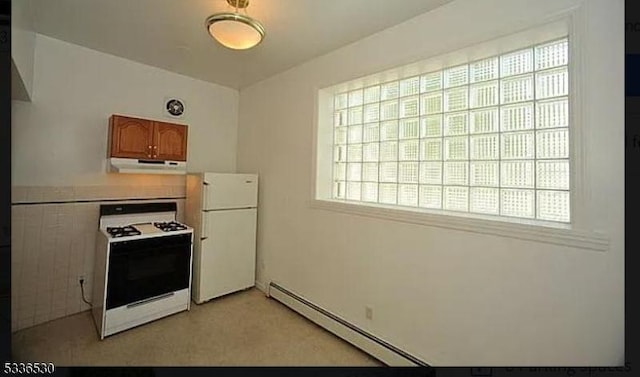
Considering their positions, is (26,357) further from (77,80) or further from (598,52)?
(598,52)

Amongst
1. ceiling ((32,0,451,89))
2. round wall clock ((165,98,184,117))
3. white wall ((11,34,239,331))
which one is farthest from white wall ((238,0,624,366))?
white wall ((11,34,239,331))

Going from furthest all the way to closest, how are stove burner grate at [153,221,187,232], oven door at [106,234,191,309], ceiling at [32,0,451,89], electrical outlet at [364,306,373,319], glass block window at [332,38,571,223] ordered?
stove burner grate at [153,221,187,232] → oven door at [106,234,191,309] → electrical outlet at [364,306,373,319] → ceiling at [32,0,451,89] → glass block window at [332,38,571,223]

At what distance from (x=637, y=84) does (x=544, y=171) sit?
580mm

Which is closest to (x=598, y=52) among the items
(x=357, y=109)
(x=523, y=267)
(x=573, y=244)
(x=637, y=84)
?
(x=637, y=84)

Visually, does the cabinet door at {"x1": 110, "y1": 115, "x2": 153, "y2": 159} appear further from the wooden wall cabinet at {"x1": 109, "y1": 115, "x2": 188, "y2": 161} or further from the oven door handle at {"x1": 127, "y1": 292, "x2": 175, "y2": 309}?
the oven door handle at {"x1": 127, "y1": 292, "x2": 175, "y2": 309}

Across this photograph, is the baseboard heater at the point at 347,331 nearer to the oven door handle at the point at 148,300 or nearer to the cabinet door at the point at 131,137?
the oven door handle at the point at 148,300

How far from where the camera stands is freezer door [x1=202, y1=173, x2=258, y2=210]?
3.18 metres

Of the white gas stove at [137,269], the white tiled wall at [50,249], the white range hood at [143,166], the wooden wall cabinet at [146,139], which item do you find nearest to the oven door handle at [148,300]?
the white gas stove at [137,269]

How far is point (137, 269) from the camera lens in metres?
2.66

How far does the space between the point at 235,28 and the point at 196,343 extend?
2592mm

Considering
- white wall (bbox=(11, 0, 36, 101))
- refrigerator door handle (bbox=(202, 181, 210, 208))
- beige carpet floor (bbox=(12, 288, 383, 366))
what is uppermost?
white wall (bbox=(11, 0, 36, 101))

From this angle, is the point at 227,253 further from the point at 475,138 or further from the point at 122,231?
→ the point at 475,138

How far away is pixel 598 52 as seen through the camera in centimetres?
142

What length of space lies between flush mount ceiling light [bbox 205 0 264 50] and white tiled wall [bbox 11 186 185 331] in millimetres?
2384
